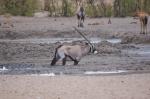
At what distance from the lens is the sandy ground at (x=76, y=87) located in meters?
11.6

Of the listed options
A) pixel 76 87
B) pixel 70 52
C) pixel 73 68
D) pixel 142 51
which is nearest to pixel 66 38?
pixel 142 51

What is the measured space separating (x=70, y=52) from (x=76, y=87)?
558cm

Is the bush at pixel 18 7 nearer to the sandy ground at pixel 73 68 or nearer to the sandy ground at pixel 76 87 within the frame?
the sandy ground at pixel 73 68

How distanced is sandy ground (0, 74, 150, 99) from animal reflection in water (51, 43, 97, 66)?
3.33m

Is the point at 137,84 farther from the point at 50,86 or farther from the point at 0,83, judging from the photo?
the point at 0,83

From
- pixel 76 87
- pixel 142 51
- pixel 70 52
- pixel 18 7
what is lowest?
pixel 18 7

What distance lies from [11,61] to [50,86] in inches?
276

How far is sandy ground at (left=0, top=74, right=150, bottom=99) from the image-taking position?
38.0 ft

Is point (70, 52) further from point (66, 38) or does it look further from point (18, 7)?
point (18, 7)

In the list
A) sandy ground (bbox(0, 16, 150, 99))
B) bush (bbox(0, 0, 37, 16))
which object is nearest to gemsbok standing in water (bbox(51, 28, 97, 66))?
sandy ground (bbox(0, 16, 150, 99))

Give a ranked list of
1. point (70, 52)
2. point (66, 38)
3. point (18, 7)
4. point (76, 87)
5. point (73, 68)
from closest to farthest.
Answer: point (76, 87), point (73, 68), point (70, 52), point (66, 38), point (18, 7)

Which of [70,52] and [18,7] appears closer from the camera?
[70,52]

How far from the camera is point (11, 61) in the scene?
1973cm

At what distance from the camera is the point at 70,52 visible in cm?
1819
